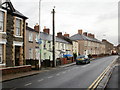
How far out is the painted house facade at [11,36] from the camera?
1780cm

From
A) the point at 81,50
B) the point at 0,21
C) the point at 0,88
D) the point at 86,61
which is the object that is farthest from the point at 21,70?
the point at 81,50

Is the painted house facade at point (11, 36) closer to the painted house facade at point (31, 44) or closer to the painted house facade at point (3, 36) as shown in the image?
the painted house facade at point (3, 36)

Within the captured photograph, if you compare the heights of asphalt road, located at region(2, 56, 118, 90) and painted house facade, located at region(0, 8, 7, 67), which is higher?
painted house facade, located at region(0, 8, 7, 67)

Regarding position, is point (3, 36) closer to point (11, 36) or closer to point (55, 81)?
point (11, 36)

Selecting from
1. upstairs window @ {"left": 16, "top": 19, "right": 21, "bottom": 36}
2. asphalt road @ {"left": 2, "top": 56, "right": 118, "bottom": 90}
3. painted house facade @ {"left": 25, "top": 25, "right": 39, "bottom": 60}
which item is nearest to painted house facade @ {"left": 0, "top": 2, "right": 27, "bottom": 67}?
upstairs window @ {"left": 16, "top": 19, "right": 21, "bottom": 36}

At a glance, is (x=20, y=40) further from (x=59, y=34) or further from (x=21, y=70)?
(x=59, y=34)

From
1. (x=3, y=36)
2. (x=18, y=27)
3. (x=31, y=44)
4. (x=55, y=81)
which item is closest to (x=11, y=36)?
(x=3, y=36)

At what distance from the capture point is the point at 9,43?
61.1 feet

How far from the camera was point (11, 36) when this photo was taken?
1897 cm

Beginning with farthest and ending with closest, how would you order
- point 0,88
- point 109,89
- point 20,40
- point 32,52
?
point 32,52 < point 20,40 < point 0,88 < point 109,89

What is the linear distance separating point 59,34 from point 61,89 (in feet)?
146

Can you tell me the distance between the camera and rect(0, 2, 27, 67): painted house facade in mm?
17797

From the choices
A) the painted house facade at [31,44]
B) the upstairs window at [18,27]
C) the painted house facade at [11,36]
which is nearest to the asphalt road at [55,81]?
the painted house facade at [11,36]

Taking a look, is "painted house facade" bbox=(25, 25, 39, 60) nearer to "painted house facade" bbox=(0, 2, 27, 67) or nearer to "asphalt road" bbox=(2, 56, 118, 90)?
"painted house facade" bbox=(0, 2, 27, 67)
